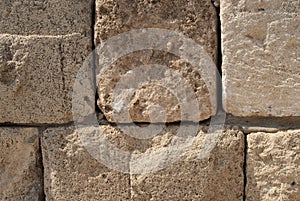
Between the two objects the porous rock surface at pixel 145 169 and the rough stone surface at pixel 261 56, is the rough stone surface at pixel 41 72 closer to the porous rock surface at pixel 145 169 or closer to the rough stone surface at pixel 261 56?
the porous rock surface at pixel 145 169

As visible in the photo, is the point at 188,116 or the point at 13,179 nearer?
the point at 188,116

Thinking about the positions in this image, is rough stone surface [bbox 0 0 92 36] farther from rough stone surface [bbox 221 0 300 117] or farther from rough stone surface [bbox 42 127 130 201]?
rough stone surface [bbox 221 0 300 117]

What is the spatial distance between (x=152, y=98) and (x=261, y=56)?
1.75ft

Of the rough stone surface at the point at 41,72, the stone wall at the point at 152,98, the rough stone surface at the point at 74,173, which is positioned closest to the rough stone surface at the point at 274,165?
the stone wall at the point at 152,98

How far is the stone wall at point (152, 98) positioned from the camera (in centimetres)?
216

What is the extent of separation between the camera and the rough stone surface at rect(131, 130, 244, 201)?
2260 millimetres

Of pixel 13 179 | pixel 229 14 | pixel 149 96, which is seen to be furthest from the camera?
pixel 13 179

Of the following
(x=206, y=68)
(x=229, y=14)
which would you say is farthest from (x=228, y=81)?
(x=229, y=14)

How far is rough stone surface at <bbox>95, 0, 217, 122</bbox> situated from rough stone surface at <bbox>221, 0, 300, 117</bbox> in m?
0.09

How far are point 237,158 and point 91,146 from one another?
27.8 inches

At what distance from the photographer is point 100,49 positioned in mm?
2322

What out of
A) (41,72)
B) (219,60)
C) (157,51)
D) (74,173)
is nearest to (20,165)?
(74,173)

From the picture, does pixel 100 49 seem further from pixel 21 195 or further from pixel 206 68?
pixel 21 195

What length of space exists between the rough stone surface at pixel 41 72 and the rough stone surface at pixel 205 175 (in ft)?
1.87
